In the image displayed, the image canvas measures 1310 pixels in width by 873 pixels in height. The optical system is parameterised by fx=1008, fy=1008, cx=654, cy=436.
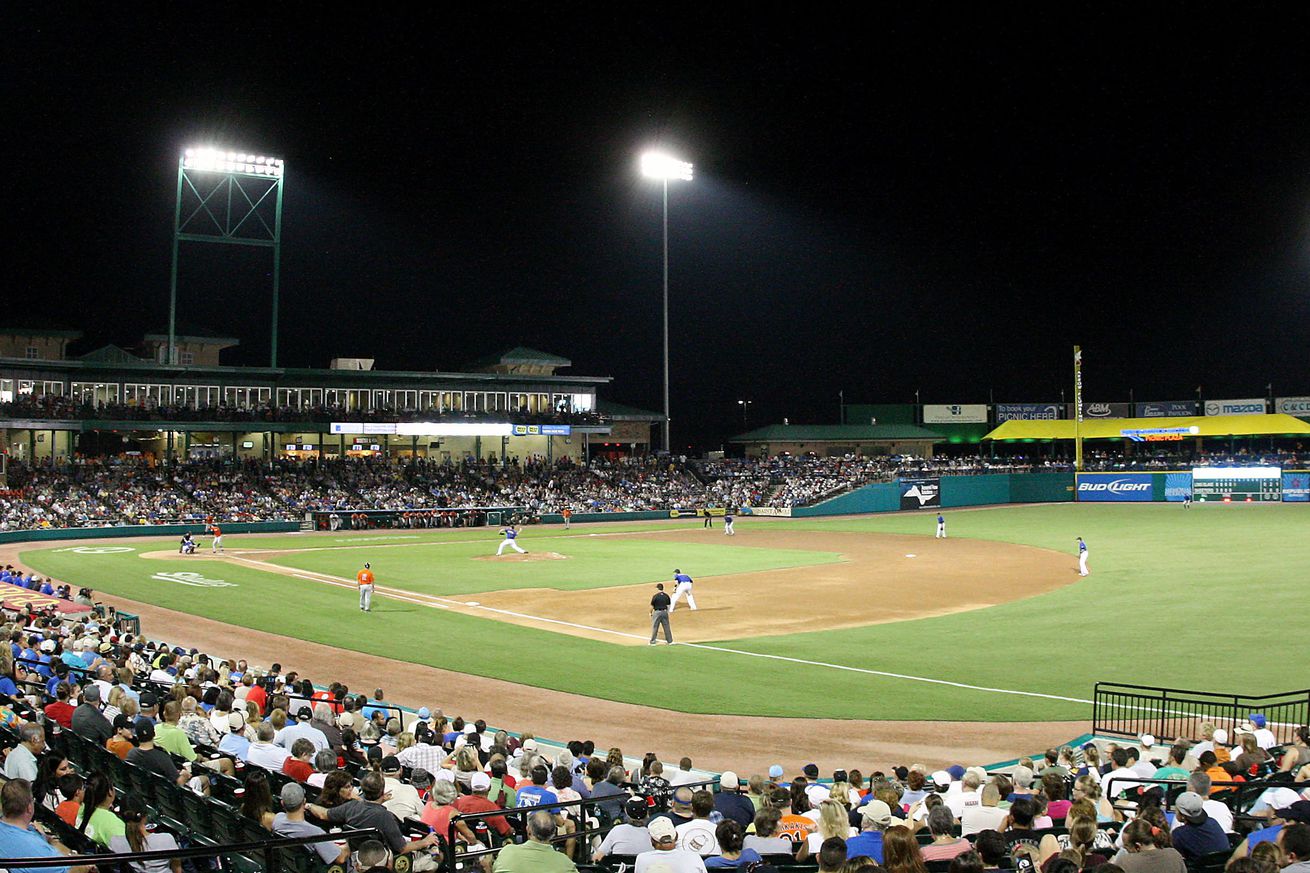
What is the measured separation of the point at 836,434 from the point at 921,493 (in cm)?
2677

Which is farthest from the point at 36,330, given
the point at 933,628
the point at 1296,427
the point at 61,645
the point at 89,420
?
the point at 1296,427

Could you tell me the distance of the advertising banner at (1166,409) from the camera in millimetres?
101188

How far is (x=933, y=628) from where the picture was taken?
2592 centimetres

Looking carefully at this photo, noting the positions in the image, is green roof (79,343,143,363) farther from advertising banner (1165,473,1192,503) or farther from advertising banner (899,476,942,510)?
advertising banner (1165,473,1192,503)

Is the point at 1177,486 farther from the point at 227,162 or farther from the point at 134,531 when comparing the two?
the point at 134,531

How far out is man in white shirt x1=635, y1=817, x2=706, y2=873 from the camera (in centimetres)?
635

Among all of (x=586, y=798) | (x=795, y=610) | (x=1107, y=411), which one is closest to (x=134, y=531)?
(x=795, y=610)

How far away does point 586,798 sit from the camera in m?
8.88

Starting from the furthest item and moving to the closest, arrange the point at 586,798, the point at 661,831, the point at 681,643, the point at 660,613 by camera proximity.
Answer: the point at 681,643 → the point at 660,613 → the point at 586,798 → the point at 661,831

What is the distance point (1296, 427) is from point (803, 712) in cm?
9194

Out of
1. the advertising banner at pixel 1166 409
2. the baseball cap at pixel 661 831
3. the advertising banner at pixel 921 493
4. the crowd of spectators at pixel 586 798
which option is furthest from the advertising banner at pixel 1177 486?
the baseball cap at pixel 661 831

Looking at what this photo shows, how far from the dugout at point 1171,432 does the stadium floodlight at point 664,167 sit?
44.1m

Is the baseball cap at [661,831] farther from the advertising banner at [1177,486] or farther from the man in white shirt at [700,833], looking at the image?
the advertising banner at [1177,486]

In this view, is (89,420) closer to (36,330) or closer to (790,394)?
(36,330)
